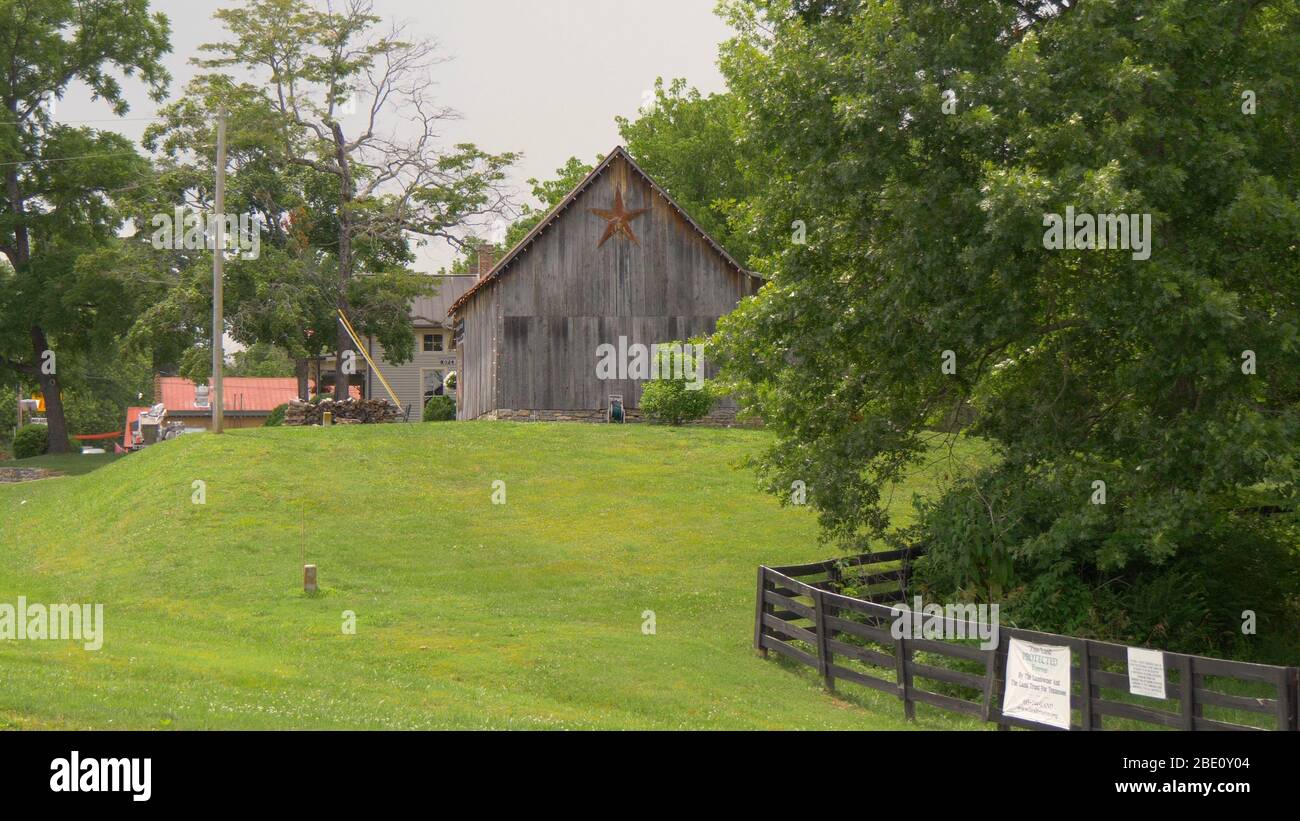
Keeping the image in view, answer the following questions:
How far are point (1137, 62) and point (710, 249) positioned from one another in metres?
27.4

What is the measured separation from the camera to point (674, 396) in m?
40.7

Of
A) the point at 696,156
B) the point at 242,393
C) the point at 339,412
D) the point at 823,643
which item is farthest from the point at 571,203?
the point at 242,393

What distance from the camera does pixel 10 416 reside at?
96688 millimetres

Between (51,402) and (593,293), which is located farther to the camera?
(51,402)

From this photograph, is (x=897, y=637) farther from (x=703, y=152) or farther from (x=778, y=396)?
(x=703, y=152)

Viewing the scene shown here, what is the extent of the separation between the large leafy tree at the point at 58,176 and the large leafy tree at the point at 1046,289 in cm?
4157

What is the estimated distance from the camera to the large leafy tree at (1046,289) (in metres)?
15.2

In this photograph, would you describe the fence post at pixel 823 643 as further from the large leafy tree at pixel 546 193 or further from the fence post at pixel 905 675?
the large leafy tree at pixel 546 193

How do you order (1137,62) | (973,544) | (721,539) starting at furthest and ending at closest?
(721,539) → (973,544) → (1137,62)

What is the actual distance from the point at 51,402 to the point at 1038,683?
178 feet

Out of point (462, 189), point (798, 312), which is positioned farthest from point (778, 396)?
point (462, 189)

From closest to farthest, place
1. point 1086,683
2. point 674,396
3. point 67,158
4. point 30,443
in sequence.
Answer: point 1086,683 → point 674,396 → point 67,158 → point 30,443

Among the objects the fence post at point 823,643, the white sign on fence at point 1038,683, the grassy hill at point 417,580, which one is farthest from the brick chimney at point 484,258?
the white sign on fence at point 1038,683

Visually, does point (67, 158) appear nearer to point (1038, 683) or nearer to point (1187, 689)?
point (1038, 683)
